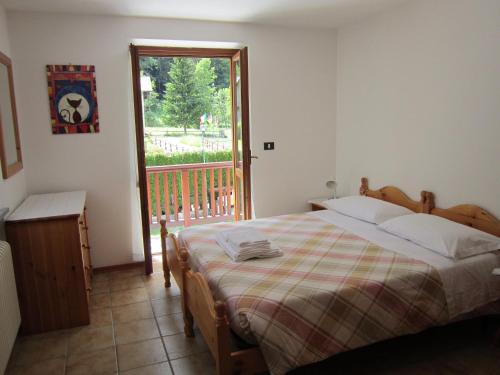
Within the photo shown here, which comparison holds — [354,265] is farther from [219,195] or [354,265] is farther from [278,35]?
[219,195]

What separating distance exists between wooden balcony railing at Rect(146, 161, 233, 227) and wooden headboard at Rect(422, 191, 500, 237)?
3.03 metres

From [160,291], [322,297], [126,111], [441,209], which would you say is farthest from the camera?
[126,111]

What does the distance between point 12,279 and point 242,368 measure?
156cm

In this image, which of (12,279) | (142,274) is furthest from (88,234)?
(12,279)

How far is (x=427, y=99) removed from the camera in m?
3.17

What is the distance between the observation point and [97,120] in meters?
3.62

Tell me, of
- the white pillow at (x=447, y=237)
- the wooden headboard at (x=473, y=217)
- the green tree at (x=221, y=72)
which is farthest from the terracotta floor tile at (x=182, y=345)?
the green tree at (x=221, y=72)

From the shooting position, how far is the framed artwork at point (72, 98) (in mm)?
3465

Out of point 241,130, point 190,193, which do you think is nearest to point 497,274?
point 241,130

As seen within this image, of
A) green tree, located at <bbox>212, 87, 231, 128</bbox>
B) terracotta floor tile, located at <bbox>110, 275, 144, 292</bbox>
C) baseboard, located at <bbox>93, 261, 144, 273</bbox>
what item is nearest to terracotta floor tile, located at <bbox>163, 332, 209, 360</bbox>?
terracotta floor tile, located at <bbox>110, 275, 144, 292</bbox>

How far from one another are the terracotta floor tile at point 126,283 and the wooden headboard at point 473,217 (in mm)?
2589

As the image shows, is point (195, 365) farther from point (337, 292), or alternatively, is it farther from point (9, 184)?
point (9, 184)

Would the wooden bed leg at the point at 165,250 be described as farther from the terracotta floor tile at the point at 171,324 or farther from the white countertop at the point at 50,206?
the white countertop at the point at 50,206

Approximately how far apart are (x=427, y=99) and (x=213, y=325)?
2.45 meters
